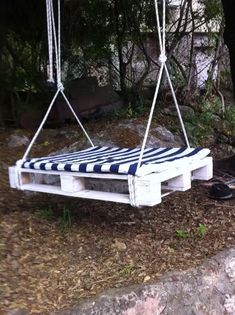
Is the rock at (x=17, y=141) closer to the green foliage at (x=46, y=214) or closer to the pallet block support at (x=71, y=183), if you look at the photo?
the green foliage at (x=46, y=214)

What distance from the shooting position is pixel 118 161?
3.82m

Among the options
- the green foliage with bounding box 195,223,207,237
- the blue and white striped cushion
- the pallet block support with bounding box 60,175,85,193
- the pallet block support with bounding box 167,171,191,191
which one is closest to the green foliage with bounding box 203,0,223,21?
the blue and white striped cushion

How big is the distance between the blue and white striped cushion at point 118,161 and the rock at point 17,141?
2.20 meters

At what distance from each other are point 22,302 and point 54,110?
486 cm

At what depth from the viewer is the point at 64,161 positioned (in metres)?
4.04

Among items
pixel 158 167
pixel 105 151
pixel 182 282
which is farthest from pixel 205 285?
pixel 105 151

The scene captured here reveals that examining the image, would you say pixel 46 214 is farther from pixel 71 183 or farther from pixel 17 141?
pixel 17 141

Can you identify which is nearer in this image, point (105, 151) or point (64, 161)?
point (64, 161)

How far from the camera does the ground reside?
3.33 m

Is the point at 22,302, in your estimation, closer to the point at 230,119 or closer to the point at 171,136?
the point at 171,136

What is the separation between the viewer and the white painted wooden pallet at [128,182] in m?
3.48

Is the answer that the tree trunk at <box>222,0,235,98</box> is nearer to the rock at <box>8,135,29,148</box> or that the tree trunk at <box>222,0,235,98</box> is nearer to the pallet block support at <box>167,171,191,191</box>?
the pallet block support at <box>167,171,191,191</box>

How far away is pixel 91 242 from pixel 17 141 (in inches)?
120

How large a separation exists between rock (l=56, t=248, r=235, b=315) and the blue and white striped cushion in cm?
74
